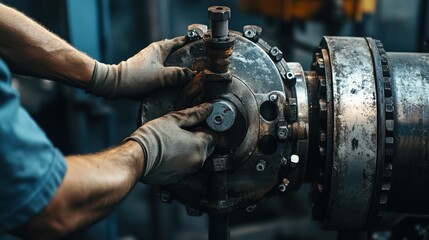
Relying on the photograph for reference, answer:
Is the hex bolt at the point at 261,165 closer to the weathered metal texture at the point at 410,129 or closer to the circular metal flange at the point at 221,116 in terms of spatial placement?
the circular metal flange at the point at 221,116

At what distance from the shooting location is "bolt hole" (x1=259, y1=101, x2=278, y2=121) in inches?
45.6

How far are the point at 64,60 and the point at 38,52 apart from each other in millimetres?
53

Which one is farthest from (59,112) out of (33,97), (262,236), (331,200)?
(331,200)

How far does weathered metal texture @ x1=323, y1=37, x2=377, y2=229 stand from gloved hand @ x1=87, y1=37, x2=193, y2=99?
286 mm

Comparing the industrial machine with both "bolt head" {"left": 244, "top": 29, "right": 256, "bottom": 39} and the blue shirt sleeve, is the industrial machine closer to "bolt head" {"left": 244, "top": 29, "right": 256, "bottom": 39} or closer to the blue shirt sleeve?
"bolt head" {"left": 244, "top": 29, "right": 256, "bottom": 39}

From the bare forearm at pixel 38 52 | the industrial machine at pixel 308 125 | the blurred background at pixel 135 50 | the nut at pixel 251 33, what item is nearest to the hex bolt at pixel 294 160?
the industrial machine at pixel 308 125

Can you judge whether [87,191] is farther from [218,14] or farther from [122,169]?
[218,14]

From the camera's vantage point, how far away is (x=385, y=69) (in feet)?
3.82

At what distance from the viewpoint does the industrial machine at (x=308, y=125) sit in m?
1.12

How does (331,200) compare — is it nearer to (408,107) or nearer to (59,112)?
(408,107)

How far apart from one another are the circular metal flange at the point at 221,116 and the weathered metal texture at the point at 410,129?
29 centimetres

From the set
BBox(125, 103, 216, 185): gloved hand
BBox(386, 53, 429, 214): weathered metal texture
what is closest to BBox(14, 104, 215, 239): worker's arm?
BBox(125, 103, 216, 185): gloved hand

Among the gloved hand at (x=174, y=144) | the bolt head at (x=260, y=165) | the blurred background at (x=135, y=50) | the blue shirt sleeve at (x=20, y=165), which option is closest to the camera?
the blue shirt sleeve at (x=20, y=165)

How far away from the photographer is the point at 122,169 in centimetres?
96
